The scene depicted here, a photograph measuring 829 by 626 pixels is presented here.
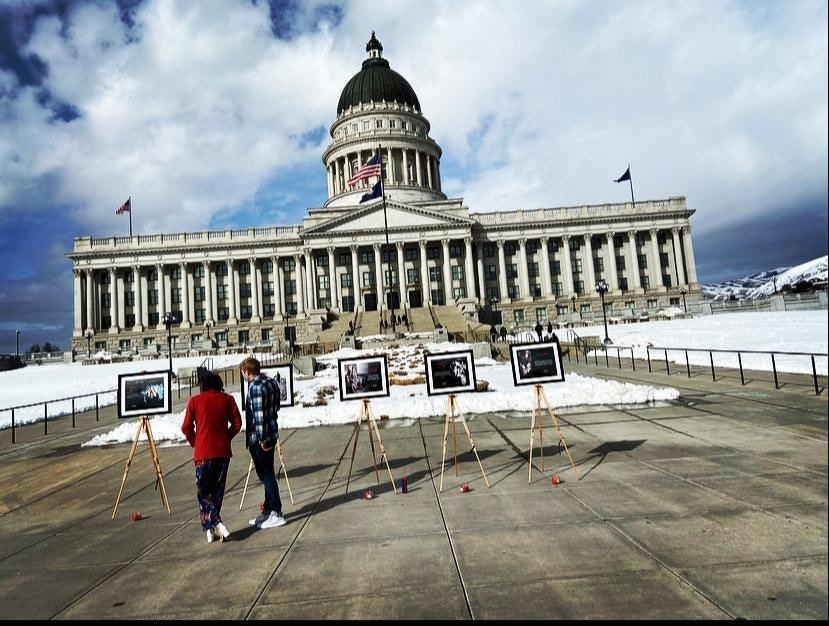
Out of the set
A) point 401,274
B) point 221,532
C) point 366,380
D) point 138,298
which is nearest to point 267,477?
point 221,532

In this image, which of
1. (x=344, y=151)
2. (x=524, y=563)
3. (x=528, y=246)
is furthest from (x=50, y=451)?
(x=344, y=151)

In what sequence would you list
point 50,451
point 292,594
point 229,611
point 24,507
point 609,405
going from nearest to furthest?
point 229,611
point 292,594
point 24,507
point 50,451
point 609,405

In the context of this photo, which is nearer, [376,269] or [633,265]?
[376,269]

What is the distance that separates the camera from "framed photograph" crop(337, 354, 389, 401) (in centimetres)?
948

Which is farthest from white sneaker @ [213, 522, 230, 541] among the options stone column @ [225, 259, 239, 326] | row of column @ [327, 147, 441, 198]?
row of column @ [327, 147, 441, 198]

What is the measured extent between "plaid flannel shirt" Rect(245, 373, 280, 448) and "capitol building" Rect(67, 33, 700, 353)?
229 ft

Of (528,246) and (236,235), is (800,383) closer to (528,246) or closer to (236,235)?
(528,246)

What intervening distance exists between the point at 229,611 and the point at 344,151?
321 ft

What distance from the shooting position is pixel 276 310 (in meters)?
83.6

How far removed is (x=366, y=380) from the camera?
31.3ft

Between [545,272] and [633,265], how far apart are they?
51.7 feet

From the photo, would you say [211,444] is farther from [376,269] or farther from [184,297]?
[184,297]

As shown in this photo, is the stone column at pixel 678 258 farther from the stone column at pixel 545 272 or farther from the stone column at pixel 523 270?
the stone column at pixel 523 270

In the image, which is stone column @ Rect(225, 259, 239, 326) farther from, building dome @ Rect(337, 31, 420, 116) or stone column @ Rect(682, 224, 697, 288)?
stone column @ Rect(682, 224, 697, 288)
